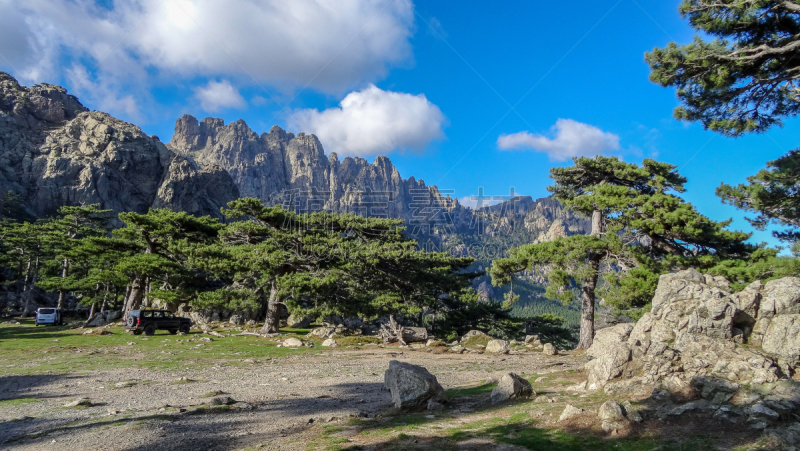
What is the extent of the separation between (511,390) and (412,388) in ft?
7.57

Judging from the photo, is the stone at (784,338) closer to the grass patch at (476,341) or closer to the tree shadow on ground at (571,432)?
the tree shadow on ground at (571,432)

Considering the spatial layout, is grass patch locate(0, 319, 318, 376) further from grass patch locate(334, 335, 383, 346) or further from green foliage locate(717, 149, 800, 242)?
green foliage locate(717, 149, 800, 242)

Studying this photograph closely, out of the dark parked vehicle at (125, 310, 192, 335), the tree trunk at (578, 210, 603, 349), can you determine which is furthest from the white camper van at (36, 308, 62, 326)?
the tree trunk at (578, 210, 603, 349)

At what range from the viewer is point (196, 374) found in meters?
12.8

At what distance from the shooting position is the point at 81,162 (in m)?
84.2

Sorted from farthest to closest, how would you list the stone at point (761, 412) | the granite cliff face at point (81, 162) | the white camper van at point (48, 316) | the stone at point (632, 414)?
the granite cliff face at point (81, 162)
the white camper van at point (48, 316)
the stone at point (632, 414)
the stone at point (761, 412)

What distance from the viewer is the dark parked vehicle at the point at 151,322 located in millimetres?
23891

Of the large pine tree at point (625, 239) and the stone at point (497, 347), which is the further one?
the stone at point (497, 347)

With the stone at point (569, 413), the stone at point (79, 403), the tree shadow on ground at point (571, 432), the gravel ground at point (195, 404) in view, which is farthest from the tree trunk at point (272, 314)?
the stone at point (569, 413)

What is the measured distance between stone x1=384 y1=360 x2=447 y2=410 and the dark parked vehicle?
21760mm

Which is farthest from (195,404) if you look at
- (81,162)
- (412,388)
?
(81,162)

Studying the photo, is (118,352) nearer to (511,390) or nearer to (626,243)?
(511,390)

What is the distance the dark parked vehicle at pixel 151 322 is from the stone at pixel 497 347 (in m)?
20.6

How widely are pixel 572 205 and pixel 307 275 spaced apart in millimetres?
16290
